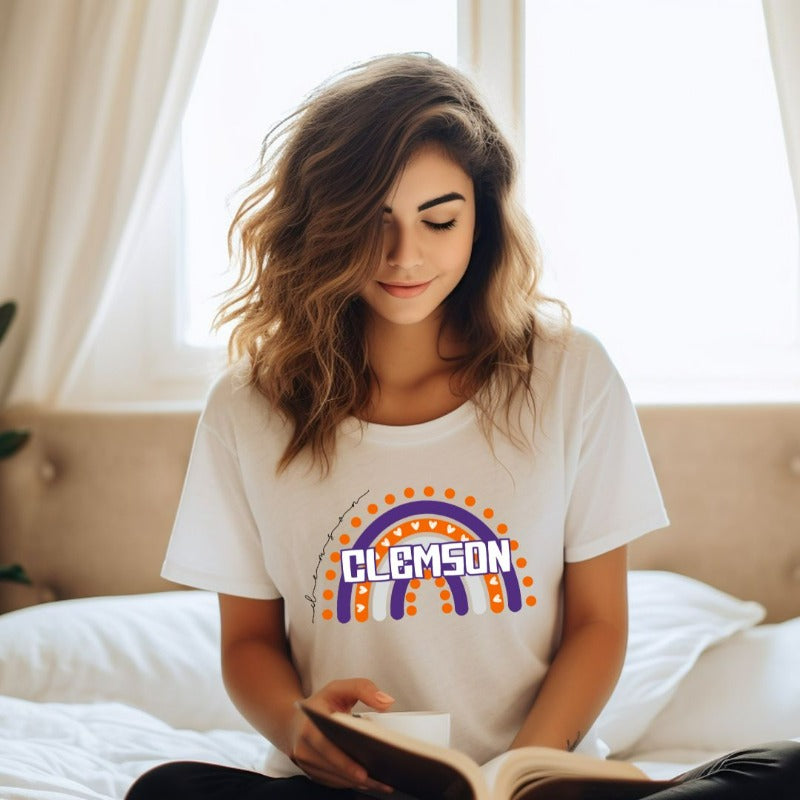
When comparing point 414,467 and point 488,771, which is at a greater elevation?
point 414,467

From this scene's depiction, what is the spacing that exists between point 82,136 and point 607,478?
4.11 ft

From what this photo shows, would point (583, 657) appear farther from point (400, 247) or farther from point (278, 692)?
point (400, 247)

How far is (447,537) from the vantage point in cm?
104

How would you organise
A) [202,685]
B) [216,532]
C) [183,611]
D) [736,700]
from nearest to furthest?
[216,532]
[736,700]
[202,685]
[183,611]

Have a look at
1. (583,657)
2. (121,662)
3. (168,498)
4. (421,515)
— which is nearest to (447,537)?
(421,515)

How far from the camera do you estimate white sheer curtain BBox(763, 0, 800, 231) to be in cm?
179

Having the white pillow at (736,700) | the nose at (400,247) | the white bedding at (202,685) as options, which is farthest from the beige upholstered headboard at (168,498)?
the nose at (400,247)

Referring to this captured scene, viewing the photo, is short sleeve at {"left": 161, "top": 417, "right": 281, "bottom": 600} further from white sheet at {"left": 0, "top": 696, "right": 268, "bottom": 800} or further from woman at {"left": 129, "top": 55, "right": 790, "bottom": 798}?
white sheet at {"left": 0, "top": 696, "right": 268, "bottom": 800}

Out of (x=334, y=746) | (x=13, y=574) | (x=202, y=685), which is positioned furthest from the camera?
(x=13, y=574)

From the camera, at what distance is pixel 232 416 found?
1150 millimetres

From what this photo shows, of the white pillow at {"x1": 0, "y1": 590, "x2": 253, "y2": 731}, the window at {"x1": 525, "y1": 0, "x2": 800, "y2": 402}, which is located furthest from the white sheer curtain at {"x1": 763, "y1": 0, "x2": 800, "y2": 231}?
the white pillow at {"x1": 0, "y1": 590, "x2": 253, "y2": 731}

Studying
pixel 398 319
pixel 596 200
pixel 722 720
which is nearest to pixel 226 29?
pixel 596 200

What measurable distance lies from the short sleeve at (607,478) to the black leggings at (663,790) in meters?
0.29

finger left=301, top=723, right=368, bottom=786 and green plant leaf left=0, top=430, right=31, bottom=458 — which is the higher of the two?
green plant leaf left=0, top=430, right=31, bottom=458
